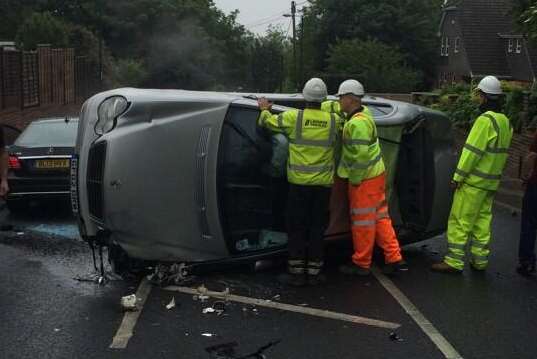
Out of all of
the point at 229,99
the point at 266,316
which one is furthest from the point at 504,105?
the point at 266,316

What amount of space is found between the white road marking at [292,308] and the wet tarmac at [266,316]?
0.20 feet

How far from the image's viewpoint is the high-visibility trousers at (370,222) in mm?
6395

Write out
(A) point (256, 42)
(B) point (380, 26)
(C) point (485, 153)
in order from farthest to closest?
1. (A) point (256, 42)
2. (B) point (380, 26)
3. (C) point (485, 153)

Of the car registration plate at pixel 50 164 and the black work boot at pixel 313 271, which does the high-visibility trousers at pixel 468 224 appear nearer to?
the black work boot at pixel 313 271

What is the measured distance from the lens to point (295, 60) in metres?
55.8

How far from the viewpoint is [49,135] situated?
10.4 metres

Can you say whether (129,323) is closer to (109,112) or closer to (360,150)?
(109,112)

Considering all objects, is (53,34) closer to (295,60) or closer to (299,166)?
(295,60)

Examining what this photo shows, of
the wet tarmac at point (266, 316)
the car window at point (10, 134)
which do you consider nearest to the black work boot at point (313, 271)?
the wet tarmac at point (266, 316)

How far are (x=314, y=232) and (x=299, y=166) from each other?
58cm

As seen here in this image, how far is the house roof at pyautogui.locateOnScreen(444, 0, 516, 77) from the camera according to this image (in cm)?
4972

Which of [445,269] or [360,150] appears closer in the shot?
[360,150]

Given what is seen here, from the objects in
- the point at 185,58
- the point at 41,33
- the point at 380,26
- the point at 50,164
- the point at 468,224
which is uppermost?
the point at 380,26

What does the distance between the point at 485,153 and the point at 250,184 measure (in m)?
2.09
